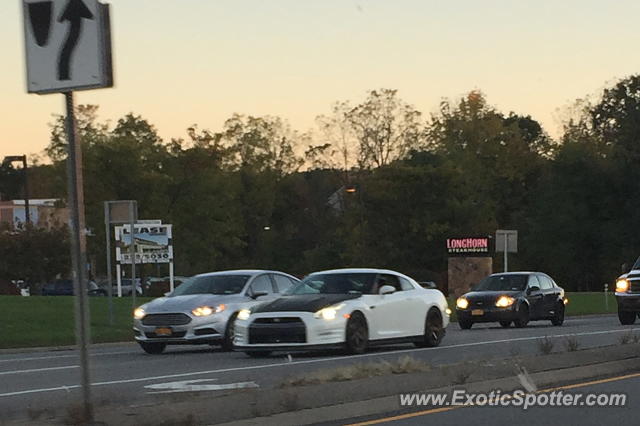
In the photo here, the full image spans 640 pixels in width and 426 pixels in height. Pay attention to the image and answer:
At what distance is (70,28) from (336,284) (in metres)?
13.7

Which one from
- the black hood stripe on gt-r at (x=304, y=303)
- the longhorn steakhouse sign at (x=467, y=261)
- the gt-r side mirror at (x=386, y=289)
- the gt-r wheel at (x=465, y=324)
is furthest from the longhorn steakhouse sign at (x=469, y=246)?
the black hood stripe on gt-r at (x=304, y=303)

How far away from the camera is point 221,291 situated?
2611 centimetres

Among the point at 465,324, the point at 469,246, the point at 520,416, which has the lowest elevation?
the point at 469,246

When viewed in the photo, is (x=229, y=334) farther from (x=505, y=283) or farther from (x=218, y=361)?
(x=505, y=283)

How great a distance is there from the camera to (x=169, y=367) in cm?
2070

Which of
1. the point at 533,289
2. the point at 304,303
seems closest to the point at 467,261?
the point at 533,289

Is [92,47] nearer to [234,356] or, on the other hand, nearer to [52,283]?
[234,356]

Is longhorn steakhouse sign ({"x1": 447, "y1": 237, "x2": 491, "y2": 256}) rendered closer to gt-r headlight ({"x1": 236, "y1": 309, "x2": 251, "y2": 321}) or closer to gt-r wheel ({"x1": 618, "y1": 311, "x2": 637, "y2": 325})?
gt-r wheel ({"x1": 618, "y1": 311, "x2": 637, "y2": 325})

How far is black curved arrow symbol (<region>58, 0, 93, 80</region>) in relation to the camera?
10641 millimetres

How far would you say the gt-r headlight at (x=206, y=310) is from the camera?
81.6 feet

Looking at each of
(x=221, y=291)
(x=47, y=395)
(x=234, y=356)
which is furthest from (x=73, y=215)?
(x=221, y=291)

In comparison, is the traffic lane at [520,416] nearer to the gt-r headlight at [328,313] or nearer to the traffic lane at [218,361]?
the traffic lane at [218,361]

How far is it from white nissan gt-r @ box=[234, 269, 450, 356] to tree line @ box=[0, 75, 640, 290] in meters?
53.1

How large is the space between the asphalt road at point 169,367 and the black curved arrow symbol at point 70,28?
332 centimetres
